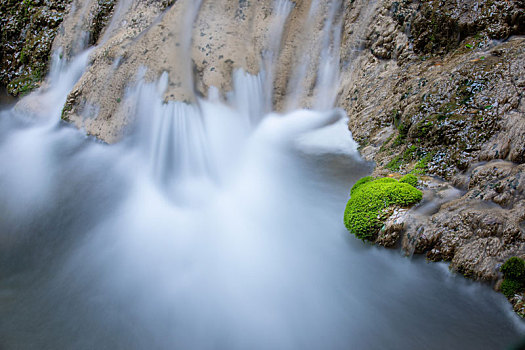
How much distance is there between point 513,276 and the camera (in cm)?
489

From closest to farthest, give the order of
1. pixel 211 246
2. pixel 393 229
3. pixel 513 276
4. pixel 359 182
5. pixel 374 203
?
pixel 513 276
pixel 393 229
pixel 374 203
pixel 211 246
pixel 359 182

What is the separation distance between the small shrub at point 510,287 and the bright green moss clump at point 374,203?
1844 mm

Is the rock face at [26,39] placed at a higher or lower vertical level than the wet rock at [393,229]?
higher

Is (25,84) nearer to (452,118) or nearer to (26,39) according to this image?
(26,39)

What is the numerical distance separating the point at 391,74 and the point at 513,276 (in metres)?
5.58

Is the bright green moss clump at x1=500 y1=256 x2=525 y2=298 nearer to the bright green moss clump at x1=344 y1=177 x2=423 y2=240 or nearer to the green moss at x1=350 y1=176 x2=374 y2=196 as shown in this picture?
the bright green moss clump at x1=344 y1=177 x2=423 y2=240

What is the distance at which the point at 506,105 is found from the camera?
6094mm

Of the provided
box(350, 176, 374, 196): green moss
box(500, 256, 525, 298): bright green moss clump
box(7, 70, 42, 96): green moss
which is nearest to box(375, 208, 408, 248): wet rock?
box(350, 176, 374, 196): green moss

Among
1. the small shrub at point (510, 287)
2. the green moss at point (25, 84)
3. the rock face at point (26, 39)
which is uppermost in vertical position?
the rock face at point (26, 39)

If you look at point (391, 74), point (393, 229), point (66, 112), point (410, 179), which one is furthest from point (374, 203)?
point (66, 112)

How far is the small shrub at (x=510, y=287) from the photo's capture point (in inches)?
192

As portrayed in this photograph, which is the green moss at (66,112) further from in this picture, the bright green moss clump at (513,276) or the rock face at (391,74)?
the bright green moss clump at (513,276)

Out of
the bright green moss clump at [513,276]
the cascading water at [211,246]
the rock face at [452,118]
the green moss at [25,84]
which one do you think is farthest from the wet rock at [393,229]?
the green moss at [25,84]

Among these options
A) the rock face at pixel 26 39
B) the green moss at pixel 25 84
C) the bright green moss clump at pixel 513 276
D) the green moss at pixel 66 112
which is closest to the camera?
the bright green moss clump at pixel 513 276
